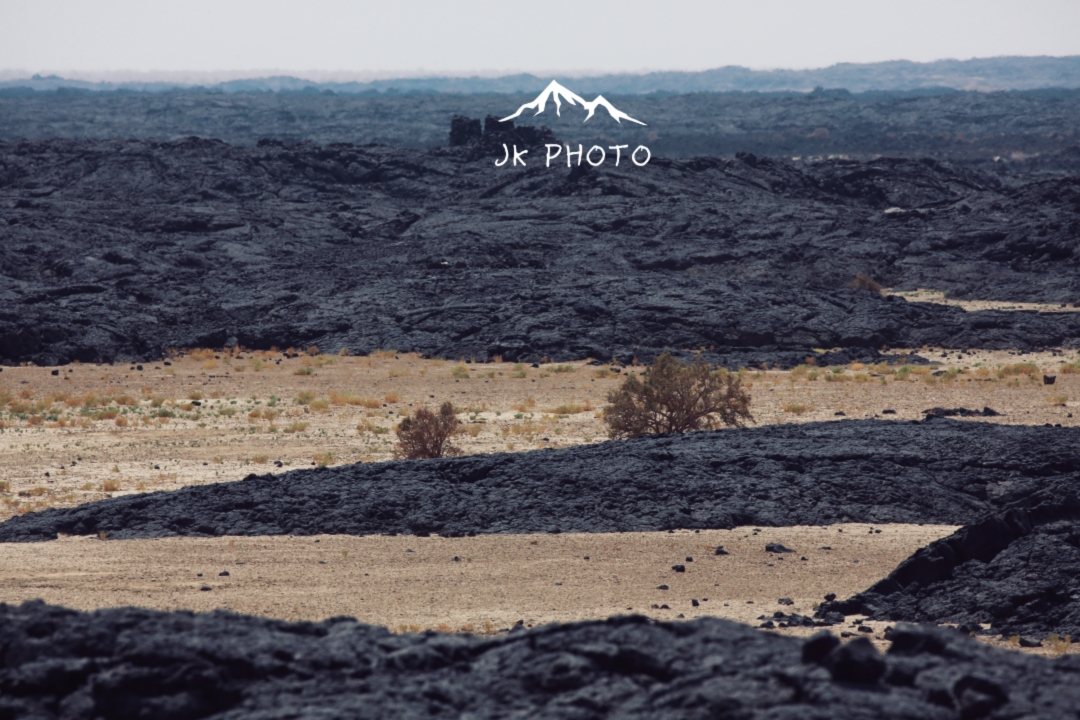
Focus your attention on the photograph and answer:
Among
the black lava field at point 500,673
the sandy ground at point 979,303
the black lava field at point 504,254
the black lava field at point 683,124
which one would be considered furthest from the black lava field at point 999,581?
the black lava field at point 683,124

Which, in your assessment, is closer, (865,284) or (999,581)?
(999,581)

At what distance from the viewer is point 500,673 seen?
6.29 meters

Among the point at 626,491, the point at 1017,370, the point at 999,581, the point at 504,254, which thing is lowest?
the point at 1017,370

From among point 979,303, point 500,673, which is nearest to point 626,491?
point 500,673

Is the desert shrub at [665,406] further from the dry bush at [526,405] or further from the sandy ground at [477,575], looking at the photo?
the sandy ground at [477,575]

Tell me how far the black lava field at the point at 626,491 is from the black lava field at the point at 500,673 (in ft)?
29.1

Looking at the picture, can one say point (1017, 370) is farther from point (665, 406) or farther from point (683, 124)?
point (683, 124)

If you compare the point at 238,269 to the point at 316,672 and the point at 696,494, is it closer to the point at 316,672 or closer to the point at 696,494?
the point at 696,494

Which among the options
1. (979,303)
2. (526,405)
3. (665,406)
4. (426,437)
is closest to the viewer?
(426,437)

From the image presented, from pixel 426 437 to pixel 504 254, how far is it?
104 ft

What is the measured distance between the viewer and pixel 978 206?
63.1m

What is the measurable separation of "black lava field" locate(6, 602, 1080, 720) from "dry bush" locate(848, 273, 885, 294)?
46.8 m

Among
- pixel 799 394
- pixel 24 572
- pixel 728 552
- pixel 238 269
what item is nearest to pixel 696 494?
pixel 728 552

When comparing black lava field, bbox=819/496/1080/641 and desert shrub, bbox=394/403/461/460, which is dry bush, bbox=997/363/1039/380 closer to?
desert shrub, bbox=394/403/461/460
